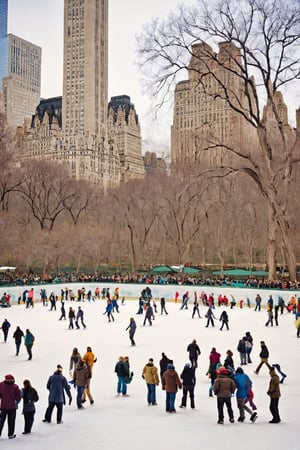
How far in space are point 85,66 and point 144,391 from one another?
13308cm

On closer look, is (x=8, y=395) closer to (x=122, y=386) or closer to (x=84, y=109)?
(x=122, y=386)

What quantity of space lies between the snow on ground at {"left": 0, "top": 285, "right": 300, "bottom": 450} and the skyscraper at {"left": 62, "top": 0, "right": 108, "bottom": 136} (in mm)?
120752

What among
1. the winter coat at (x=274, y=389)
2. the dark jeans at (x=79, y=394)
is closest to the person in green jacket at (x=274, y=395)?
the winter coat at (x=274, y=389)

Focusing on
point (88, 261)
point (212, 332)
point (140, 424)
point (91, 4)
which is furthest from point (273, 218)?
point (91, 4)

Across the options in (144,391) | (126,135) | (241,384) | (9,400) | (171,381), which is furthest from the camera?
(126,135)

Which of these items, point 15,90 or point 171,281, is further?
point 15,90

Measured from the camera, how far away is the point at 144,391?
11.1 meters

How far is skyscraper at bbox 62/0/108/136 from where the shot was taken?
436 feet

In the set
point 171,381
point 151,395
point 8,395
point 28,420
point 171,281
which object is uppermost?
point 171,281

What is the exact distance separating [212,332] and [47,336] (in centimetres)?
617

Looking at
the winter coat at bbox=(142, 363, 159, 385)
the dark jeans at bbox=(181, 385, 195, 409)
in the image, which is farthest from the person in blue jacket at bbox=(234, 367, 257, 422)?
the winter coat at bbox=(142, 363, 159, 385)

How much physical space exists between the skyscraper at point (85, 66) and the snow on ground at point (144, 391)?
12075 centimetres

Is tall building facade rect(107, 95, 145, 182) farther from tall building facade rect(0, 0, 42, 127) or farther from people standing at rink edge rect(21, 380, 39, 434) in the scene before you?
people standing at rink edge rect(21, 380, 39, 434)

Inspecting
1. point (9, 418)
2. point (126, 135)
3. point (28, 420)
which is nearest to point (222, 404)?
point (28, 420)
